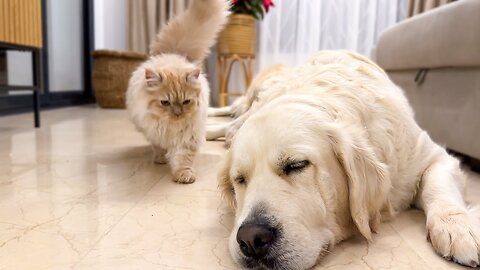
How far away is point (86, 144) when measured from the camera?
263 cm

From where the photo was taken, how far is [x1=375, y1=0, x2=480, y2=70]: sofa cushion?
6.15ft

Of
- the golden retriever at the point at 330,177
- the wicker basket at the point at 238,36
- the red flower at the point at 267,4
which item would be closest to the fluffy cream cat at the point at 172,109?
the golden retriever at the point at 330,177

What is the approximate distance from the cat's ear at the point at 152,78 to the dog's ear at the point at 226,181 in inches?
33.1

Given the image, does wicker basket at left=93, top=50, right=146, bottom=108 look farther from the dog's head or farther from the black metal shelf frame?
the dog's head

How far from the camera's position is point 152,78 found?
198cm

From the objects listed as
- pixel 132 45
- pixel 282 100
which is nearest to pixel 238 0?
pixel 132 45

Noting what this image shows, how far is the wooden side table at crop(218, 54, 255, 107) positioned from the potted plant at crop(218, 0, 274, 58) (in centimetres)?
7

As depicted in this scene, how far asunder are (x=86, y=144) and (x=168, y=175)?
931 millimetres

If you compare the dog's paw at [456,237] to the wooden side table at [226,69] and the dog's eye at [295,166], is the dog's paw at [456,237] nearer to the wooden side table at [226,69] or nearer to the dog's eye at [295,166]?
the dog's eye at [295,166]

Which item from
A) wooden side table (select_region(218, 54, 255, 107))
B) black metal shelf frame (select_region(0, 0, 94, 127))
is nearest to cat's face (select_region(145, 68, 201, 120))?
black metal shelf frame (select_region(0, 0, 94, 127))

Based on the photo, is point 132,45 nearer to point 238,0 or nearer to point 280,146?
point 238,0

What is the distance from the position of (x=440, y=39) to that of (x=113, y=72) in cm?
381

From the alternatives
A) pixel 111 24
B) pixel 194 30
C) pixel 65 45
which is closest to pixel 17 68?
pixel 65 45

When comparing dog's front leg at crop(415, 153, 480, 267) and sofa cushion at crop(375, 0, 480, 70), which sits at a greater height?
sofa cushion at crop(375, 0, 480, 70)
